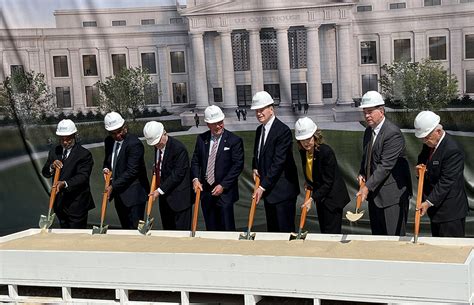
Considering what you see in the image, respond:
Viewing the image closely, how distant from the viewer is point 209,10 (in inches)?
250

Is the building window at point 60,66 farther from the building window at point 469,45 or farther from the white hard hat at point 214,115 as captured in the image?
the building window at point 469,45

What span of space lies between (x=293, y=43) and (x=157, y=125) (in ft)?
4.92

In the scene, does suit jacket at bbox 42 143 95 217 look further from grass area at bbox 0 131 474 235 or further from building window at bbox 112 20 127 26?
building window at bbox 112 20 127 26

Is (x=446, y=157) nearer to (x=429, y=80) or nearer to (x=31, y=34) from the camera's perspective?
(x=429, y=80)

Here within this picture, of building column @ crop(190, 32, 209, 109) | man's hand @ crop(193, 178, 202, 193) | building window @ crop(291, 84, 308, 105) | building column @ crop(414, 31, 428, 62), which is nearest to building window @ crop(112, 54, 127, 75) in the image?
building column @ crop(190, 32, 209, 109)

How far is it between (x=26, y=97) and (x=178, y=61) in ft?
5.12

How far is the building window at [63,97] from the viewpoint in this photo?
695 cm

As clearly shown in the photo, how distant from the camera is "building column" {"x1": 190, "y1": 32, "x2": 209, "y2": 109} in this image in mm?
6418

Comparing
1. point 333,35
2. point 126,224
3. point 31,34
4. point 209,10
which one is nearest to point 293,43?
point 333,35

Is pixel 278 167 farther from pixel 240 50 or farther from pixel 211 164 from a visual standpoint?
pixel 240 50

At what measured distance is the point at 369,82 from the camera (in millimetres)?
6020

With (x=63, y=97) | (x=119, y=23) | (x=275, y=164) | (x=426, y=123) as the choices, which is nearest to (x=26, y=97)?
(x=63, y=97)

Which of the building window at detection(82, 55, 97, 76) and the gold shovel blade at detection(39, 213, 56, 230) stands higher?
the building window at detection(82, 55, 97, 76)

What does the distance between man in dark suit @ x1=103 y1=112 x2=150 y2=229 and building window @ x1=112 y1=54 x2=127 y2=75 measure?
1114 millimetres
